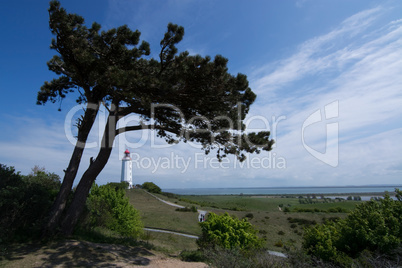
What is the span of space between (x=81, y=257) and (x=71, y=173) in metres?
3.10

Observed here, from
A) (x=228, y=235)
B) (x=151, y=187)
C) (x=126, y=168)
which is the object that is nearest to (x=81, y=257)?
(x=228, y=235)

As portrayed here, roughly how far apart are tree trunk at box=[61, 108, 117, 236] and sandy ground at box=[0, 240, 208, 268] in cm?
73

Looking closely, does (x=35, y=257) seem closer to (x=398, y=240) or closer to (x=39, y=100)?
(x=39, y=100)

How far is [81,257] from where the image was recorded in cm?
672

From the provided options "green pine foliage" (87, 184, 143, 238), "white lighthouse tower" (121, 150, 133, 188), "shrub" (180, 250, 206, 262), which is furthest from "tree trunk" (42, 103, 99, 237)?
"white lighthouse tower" (121, 150, 133, 188)

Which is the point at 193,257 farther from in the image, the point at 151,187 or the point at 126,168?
the point at 151,187

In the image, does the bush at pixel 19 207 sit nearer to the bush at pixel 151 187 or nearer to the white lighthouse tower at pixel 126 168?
the white lighthouse tower at pixel 126 168

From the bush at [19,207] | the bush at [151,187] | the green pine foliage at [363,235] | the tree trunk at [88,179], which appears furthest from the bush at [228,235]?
the bush at [151,187]

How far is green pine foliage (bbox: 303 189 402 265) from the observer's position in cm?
572

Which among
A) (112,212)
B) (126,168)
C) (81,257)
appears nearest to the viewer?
(81,257)

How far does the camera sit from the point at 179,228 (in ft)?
73.6

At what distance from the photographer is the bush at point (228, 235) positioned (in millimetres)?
7945

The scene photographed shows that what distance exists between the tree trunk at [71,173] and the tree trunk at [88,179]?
30 centimetres

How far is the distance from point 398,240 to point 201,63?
6.83 meters
